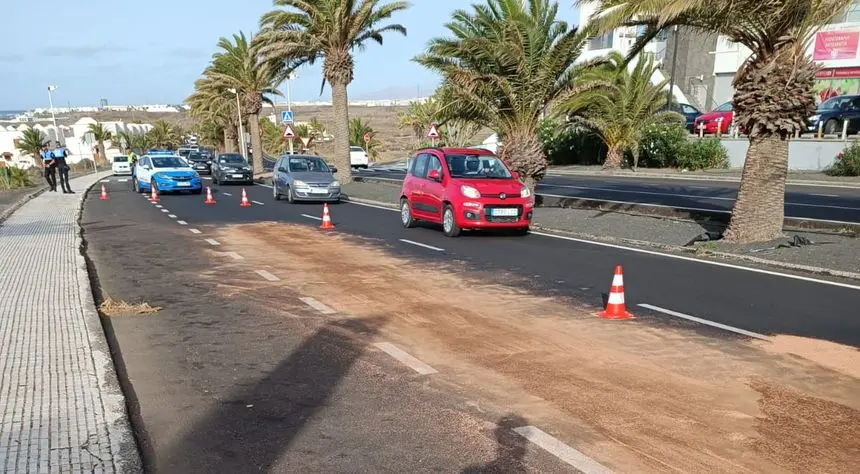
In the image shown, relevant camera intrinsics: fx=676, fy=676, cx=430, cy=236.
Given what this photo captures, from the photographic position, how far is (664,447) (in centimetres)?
425

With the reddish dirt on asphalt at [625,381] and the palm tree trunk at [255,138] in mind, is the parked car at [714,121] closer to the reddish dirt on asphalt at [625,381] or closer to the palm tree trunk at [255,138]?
the palm tree trunk at [255,138]

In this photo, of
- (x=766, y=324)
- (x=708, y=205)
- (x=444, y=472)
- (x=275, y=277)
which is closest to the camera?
(x=444, y=472)

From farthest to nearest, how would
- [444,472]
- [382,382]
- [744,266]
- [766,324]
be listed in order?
[744,266]
[766,324]
[382,382]
[444,472]

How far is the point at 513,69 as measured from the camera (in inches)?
733

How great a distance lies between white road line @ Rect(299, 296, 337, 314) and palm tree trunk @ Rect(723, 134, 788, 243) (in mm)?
8249

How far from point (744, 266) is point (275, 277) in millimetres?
7377

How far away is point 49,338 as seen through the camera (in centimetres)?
655

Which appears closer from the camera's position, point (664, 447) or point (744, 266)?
point (664, 447)

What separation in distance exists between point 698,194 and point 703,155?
35.2 ft

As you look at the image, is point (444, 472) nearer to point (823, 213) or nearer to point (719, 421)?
point (719, 421)

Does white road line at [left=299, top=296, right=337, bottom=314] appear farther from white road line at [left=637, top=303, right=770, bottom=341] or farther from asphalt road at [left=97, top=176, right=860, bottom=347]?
white road line at [left=637, top=303, right=770, bottom=341]

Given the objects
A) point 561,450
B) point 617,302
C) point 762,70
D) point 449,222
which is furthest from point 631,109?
point 561,450

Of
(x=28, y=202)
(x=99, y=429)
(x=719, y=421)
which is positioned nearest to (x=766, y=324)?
(x=719, y=421)

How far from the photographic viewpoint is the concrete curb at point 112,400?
4.09 m
